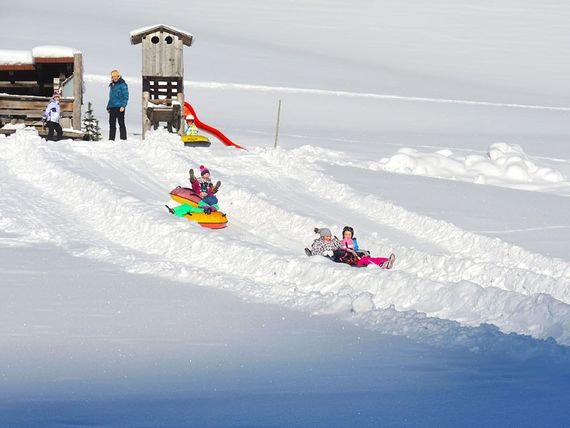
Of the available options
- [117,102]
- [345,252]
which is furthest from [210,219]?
[117,102]

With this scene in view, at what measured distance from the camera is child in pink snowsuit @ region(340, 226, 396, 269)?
14.0m

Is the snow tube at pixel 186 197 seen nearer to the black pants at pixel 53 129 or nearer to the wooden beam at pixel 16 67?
the black pants at pixel 53 129

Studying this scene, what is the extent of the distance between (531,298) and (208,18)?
81828 millimetres

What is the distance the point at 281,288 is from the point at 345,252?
105 inches

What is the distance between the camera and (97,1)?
318ft

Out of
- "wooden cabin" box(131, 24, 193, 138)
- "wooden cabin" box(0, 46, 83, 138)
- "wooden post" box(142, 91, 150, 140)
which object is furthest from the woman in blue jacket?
"wooden cabin" box(131, 24, 193, 138)

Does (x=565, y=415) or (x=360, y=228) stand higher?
(x=565, y=415)

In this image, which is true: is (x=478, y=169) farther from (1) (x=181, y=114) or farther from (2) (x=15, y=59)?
(2) (x=15, y=59)

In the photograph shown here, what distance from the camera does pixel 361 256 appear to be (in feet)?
47.6

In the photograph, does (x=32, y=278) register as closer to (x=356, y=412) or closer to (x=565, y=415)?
(x=356, y=412)

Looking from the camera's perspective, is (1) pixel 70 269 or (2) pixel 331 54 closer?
(1) pixel 70 269

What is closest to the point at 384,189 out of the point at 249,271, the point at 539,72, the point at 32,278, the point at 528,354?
the point at 249,271

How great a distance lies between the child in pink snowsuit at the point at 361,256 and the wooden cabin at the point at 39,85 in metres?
12.5

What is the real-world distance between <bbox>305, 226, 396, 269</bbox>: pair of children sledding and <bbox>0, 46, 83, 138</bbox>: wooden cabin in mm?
12444
